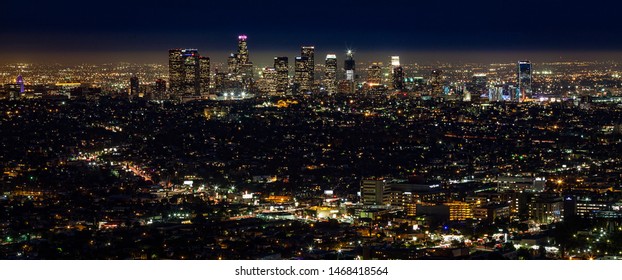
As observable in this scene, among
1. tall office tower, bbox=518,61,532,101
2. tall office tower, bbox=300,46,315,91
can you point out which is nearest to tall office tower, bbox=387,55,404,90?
tall office tower, bbox=300,46,315,91

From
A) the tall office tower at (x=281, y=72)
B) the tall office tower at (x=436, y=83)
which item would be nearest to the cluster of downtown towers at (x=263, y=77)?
the tall office tower at (x=281, y=72)

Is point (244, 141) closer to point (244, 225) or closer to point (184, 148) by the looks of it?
point (184, 148)

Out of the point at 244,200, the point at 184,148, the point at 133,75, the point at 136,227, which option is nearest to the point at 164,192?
the point at 244,200

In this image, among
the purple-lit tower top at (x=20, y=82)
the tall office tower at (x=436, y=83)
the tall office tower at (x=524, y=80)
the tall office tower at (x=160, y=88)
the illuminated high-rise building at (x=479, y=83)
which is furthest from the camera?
the illuminated high-rise building at (x=479, y=83)

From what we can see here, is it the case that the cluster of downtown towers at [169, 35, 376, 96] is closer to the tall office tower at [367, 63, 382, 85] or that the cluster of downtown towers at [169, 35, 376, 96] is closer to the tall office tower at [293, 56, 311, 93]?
the tall office tower at [293, 56, 311, 93]

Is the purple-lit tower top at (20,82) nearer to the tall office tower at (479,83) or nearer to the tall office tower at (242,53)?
the tall office tower at (242,53)

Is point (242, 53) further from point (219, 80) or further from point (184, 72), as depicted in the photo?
point (184, 72)
